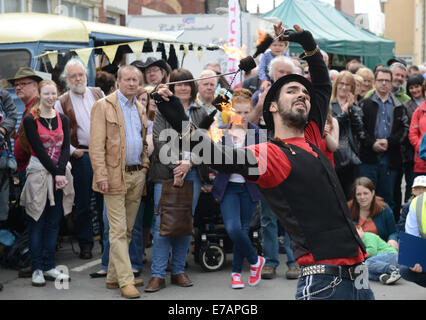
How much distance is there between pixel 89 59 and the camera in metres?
10.3

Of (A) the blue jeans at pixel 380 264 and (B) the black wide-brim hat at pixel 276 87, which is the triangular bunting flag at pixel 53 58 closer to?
(A) the blue jeans at pixel 380 264

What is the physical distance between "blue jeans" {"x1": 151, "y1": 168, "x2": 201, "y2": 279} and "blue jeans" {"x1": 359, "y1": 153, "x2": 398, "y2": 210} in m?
3.08

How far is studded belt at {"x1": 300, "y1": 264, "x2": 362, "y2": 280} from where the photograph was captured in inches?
142

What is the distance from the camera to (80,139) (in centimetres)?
779

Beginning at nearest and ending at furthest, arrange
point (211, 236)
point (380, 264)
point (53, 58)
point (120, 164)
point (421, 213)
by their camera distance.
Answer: point (421, 213) < point (120, 164) < point (380, 264) < point (211, 236) < point (53, 58)

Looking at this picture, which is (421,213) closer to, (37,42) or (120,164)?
(120,164)

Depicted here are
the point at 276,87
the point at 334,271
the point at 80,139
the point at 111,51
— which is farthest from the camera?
the point at 111,51

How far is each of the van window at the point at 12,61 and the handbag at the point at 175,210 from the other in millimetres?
4266

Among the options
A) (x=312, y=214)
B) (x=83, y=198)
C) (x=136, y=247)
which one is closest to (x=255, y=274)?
(x=136, y=247)

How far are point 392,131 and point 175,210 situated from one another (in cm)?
385

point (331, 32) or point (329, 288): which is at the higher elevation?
point (331, 32)

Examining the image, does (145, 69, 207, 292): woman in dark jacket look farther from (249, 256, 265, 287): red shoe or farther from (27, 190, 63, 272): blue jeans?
(27, 190, 63, 272): blue jeans

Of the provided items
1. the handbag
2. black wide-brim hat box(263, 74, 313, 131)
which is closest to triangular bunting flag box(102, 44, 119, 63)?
the handbag

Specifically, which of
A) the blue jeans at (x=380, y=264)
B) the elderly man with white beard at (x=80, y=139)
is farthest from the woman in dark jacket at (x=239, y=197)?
the elderly man with white beard at (x=80, y=139)
